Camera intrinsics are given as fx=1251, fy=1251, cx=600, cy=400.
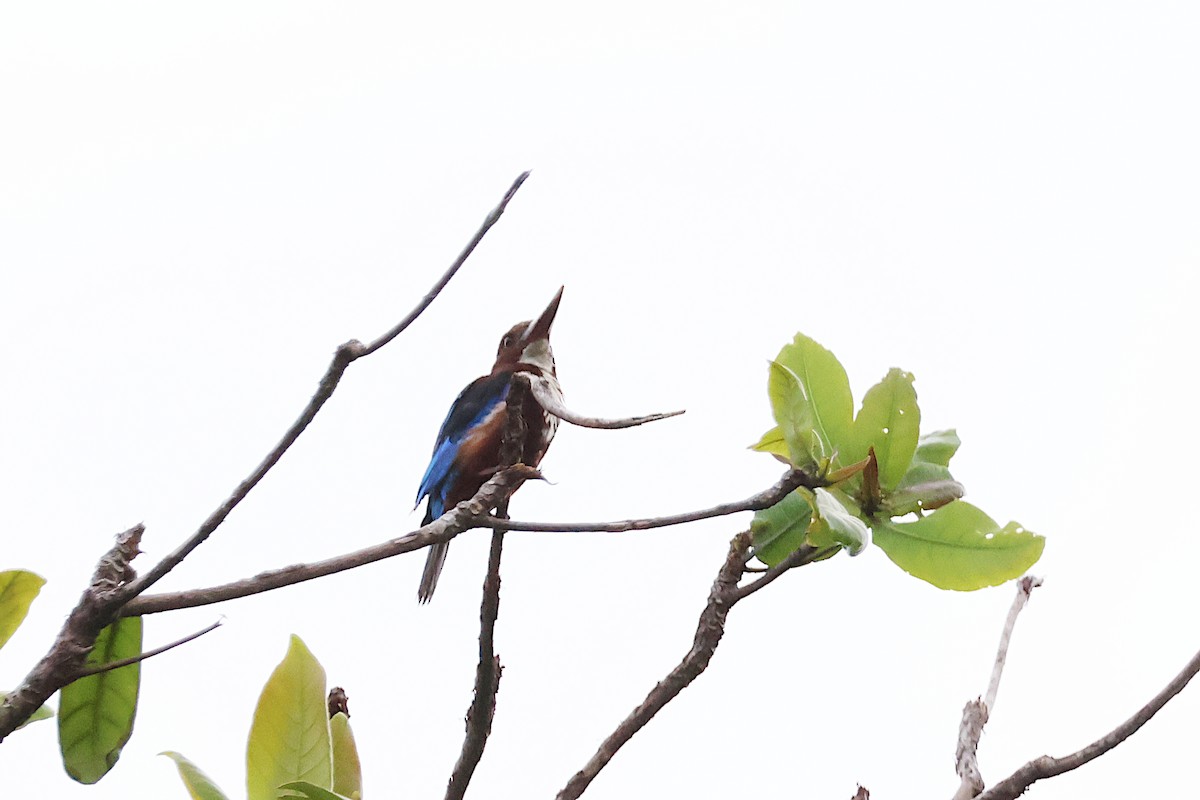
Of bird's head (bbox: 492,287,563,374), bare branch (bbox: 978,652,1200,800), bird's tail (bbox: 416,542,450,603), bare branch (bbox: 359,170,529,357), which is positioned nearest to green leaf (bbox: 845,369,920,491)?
bare branch (bbox: 978,652,1200,800)

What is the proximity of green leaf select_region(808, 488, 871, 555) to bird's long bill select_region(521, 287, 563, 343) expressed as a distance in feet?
6.46

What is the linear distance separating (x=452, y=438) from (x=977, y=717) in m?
1.70

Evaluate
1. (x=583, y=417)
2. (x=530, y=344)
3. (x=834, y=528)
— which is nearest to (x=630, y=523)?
(x=583, y=417)

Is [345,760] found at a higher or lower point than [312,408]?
lower

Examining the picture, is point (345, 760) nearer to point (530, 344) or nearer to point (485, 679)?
point (485, 679)

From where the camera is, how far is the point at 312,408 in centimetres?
118

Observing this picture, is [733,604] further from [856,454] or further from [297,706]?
[297,706]

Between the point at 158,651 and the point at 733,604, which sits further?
the point at 733,604

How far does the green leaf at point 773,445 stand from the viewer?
1.80m

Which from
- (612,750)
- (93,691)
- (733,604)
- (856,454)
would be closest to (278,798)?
(93,691)

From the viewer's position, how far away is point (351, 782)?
1632 mm

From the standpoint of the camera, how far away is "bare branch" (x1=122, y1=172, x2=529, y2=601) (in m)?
1.11

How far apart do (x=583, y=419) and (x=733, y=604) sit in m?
0.36

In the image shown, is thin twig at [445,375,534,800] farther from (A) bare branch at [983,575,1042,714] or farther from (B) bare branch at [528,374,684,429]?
(A) bare branch at [983,575,1042,714]
